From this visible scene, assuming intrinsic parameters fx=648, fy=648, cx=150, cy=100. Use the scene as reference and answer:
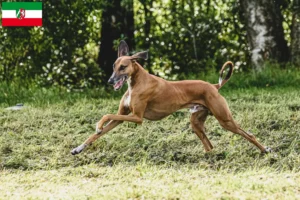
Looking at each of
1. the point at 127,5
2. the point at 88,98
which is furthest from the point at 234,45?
the point at 88,98

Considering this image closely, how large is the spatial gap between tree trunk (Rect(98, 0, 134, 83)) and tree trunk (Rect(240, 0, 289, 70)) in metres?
2.45

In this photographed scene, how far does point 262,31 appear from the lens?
509 inches

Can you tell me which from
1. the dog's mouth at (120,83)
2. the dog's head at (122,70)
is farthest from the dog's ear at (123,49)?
the dog's mouth at (120,83)

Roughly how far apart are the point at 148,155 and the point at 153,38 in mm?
6635

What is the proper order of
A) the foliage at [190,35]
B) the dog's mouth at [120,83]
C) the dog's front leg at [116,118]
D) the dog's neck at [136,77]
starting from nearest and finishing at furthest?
the dog's mouth at [120,83], the dog's front leg at [116,118], the dog's neck at [136,77], the foliage at [190,35]

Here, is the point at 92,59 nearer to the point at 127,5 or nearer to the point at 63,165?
the point at 127,5

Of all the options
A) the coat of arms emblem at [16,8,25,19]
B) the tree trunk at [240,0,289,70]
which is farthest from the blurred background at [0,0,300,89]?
the coat of arms emblem at [16,8,25,19]

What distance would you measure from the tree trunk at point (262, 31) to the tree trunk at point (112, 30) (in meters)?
2.45

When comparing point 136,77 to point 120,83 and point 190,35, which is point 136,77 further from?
point 190,35

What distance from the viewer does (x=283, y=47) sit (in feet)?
43.2

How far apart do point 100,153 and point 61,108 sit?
2.81 m

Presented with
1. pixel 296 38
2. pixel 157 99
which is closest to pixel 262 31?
pixel 296 38

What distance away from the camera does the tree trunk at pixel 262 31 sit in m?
12.9

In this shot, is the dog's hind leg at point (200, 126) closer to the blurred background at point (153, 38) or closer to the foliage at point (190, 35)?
the blurred background at point (153, 38)
